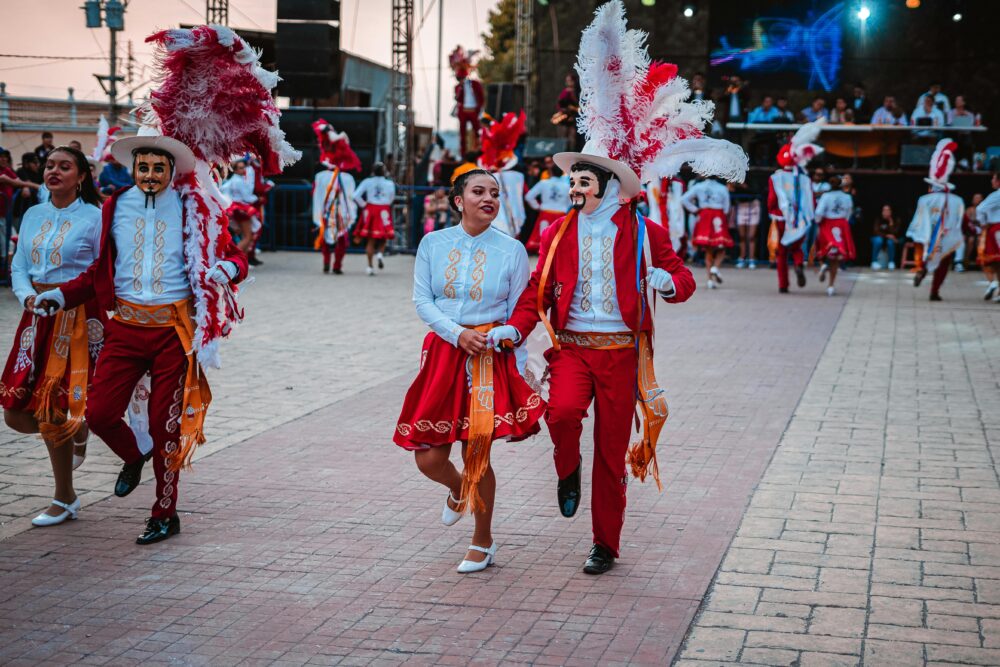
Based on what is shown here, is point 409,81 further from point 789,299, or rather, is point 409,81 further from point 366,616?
point 366,616

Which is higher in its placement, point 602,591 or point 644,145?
point 644,145

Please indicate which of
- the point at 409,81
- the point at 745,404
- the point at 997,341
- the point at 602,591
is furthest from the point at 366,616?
the point at 409,81

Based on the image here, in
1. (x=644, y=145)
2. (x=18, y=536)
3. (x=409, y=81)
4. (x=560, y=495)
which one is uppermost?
(x=409, y=81)

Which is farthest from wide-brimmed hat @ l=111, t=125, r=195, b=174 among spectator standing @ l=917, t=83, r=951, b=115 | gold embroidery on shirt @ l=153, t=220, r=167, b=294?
spectator standing @ l=917, t=83, r=951, b=115

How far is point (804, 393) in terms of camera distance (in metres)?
9.38

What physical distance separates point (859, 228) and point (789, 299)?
7549mm

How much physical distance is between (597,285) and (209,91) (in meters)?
2.02

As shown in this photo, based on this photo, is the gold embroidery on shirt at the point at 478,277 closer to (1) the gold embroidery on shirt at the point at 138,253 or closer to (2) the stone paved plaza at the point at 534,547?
(2) the stone paved plaza at the point at 534,547

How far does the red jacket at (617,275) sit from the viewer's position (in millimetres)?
5016

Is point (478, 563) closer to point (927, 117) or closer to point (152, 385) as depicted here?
point (152, 385)

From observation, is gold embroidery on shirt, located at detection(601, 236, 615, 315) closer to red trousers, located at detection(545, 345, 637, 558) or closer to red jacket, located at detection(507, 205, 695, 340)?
red jacket, located at detection(507, 205, 695, 340)

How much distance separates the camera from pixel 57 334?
5.68 meters

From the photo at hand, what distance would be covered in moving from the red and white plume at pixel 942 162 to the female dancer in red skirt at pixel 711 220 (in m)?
3.05

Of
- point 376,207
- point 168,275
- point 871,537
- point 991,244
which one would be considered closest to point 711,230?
point 991,244
